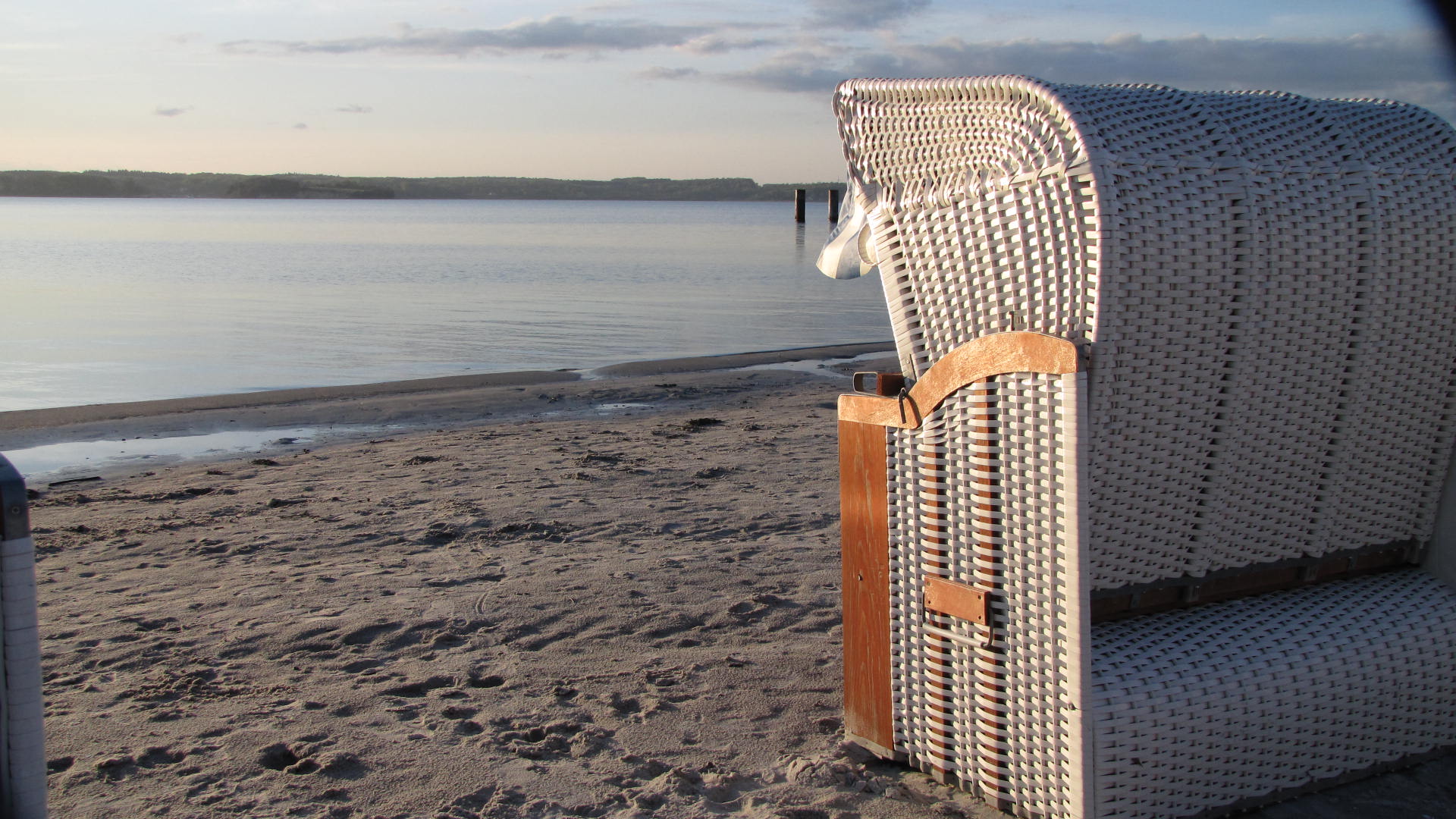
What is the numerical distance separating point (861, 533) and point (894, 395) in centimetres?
45

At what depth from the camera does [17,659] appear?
80.5 inches

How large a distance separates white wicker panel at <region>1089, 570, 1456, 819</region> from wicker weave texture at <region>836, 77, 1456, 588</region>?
17 cm

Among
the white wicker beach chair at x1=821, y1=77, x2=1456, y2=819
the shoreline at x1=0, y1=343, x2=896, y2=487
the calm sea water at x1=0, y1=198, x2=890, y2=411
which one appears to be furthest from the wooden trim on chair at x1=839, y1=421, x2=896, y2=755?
the calm sea water at x1=0, y1=198, x2=890, y2=411

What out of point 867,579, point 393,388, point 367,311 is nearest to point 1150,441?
point 867,579

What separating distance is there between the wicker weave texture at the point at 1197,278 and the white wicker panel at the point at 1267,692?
0.17 metres

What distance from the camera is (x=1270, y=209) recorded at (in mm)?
2842

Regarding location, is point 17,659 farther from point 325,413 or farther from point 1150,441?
point 325,413

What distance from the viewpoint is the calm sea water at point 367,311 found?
54.4 ft

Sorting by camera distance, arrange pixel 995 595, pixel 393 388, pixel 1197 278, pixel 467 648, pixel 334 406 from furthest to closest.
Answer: pixel 393 388
pixel 334 406
pixel 467 648
pixel 995 595
pixel 1197 278

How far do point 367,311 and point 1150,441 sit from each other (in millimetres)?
24432

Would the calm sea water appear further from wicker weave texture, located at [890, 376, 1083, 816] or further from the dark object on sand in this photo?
wicker weave texture, located at [890, 376, 1083, 816]

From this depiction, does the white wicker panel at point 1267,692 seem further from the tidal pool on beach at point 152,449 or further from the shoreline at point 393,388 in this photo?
the shoreline at point 393,388

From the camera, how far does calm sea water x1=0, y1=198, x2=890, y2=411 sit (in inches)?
653

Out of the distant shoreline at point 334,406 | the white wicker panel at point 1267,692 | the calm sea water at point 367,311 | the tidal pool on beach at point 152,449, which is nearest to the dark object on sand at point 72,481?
the tidal pool on beach at point 152,449
